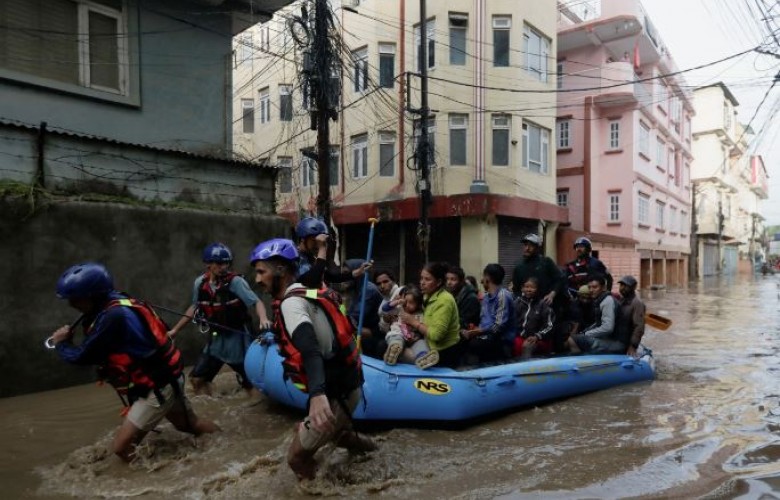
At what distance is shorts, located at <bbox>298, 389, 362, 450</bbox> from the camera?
330cm

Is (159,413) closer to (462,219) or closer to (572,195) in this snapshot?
(462,219)

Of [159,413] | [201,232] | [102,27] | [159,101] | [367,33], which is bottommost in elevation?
[159,413]

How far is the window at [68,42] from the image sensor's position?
8.24 m

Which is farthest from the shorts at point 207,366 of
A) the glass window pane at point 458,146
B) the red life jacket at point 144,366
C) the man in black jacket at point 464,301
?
the glass window pane at point 458,146

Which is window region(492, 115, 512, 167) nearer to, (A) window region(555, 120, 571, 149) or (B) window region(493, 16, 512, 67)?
(B) window region(493, 16, 512, 67)

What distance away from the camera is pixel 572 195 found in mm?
23125

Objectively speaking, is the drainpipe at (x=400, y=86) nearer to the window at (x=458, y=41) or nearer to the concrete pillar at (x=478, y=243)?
the window at (x=458, y=41)

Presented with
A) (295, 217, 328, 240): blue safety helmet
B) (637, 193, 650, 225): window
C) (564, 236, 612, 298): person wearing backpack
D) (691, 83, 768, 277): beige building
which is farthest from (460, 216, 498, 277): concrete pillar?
(691, 83, 768, 277): beige building

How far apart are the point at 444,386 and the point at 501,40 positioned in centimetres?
1486

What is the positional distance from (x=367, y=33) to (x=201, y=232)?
40.9 feet

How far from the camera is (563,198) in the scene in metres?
23.5

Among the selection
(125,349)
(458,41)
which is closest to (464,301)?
(125,349)

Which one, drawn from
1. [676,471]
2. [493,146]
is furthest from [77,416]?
[493,146]

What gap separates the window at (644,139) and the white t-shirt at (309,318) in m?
23.4
